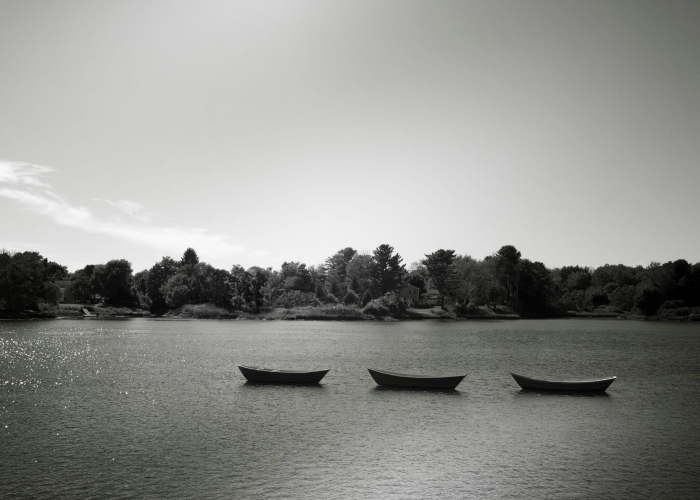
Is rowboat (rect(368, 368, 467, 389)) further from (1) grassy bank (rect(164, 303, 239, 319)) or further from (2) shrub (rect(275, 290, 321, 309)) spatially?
(1) grassy bank (rect(164, 303, 239, 319))

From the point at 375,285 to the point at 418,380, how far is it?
112 m

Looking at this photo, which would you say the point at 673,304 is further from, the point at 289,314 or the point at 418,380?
the point at 418,380

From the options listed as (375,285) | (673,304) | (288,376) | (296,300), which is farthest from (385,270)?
(288,376)

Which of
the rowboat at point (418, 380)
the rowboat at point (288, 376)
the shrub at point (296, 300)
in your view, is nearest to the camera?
the rowboat at point (418, 380)

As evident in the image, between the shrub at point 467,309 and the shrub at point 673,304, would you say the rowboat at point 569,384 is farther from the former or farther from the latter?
the shrub at point 673,304

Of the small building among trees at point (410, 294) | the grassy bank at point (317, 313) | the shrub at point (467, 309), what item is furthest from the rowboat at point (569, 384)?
the small building among trees at point (410, 294)

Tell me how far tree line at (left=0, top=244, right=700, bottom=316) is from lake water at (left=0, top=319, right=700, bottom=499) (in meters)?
99.1

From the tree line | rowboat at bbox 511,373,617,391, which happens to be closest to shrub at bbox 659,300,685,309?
the tree line

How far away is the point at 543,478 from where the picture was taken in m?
20.4

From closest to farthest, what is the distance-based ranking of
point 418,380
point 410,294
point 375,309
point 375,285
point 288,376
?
point 418,380, point 288,376, point 375,309, point 375,285, point 410,294

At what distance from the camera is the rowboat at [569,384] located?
40.0m

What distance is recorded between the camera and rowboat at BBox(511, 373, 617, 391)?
40031mm

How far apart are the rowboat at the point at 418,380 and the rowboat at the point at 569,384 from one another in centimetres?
591

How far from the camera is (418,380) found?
1593 inches
